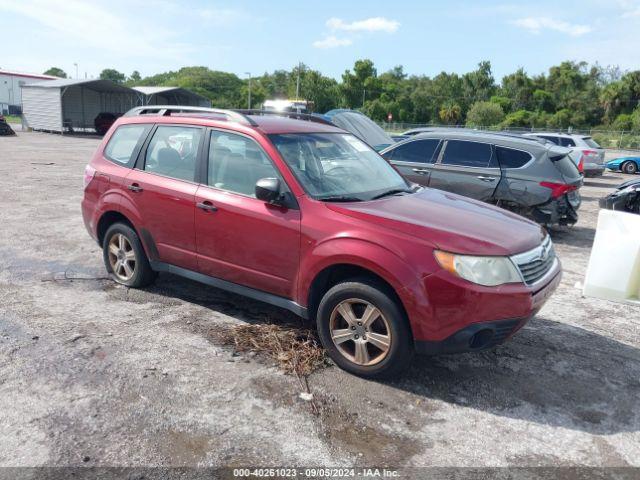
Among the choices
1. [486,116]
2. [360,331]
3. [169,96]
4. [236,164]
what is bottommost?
[360,331]

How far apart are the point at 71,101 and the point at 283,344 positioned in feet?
135

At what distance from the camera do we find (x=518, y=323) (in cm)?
352

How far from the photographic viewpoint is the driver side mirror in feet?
12.9

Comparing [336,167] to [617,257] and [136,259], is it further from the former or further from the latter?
[617,257]

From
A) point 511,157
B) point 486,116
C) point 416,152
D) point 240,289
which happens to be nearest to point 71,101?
point 416,152

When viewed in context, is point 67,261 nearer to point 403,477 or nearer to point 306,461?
point 306,461

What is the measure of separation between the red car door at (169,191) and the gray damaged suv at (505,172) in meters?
5.19

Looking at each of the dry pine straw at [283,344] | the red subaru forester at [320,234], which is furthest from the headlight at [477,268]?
the dry pine straw at [283,344]

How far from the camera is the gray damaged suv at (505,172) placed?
8.34 metres

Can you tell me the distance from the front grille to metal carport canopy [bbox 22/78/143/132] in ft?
124

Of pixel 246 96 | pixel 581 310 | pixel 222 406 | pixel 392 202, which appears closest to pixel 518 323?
pixel 392 202

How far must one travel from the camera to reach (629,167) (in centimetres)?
2288

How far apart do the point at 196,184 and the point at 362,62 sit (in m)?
85.0

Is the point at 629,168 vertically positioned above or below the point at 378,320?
below
